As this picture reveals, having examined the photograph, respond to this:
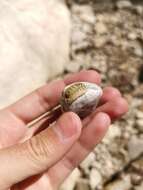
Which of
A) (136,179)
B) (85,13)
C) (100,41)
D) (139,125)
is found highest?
(85,13)

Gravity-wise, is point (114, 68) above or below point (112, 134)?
above

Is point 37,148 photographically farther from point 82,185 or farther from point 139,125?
point 139,125

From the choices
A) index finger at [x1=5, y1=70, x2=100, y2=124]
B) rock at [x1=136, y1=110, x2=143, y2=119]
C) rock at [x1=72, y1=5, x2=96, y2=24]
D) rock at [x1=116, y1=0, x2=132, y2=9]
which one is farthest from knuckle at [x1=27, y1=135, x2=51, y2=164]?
rock at [x1=116, y1=0, x2=132, y2=9]

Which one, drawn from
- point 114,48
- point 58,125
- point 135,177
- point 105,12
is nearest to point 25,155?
point 58,125

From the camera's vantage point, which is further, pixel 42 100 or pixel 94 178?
pixel 94 178

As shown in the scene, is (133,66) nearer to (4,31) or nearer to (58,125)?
(4,31)

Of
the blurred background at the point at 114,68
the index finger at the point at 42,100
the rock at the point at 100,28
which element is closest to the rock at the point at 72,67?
the blurred background at the point at 114,68

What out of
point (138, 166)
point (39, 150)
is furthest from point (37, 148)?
point (138, 166)
